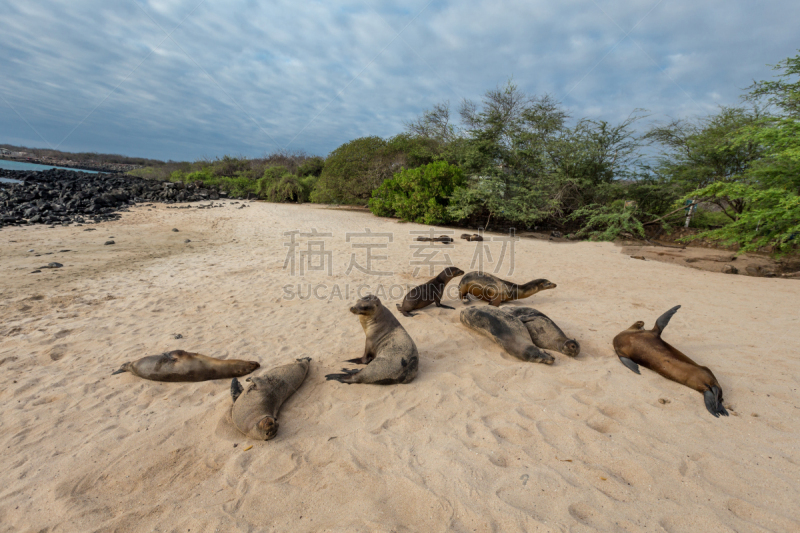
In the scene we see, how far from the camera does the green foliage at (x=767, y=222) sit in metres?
8.78

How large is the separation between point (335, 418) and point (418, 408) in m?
0.79

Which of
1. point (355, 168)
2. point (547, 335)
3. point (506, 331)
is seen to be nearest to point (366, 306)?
point (506, 331)

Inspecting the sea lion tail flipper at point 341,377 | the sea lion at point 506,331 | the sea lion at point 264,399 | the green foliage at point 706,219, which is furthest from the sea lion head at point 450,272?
the green foliage at point 706,219

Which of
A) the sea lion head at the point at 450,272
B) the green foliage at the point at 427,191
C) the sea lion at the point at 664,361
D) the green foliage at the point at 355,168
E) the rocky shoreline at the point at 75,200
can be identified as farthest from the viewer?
the green foliage at the point at 355,168

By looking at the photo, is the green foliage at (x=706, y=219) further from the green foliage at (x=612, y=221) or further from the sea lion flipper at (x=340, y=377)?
the sea lion flipper at (x=340, y=377)

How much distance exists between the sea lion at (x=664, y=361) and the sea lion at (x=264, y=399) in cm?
377

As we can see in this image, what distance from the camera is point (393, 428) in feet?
9.49

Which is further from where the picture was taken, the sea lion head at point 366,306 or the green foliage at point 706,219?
the green foliage at point 706,219

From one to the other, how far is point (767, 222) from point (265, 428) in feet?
45.3

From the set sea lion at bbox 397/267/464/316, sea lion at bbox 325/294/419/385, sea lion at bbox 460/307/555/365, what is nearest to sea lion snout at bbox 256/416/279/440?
sea lion at bbox 325/294/419/385

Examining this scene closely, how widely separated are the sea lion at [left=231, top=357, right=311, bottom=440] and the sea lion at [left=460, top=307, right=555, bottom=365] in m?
2.46

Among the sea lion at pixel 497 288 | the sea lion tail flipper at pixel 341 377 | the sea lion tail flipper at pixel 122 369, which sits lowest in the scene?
the sea lion tail flipper at pixel 122 369

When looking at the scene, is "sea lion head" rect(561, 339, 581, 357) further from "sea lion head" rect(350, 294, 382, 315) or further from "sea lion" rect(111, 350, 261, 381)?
"sea lion" rect(111, 350, 261, 381)

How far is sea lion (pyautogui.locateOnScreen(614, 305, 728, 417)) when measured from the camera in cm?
316
